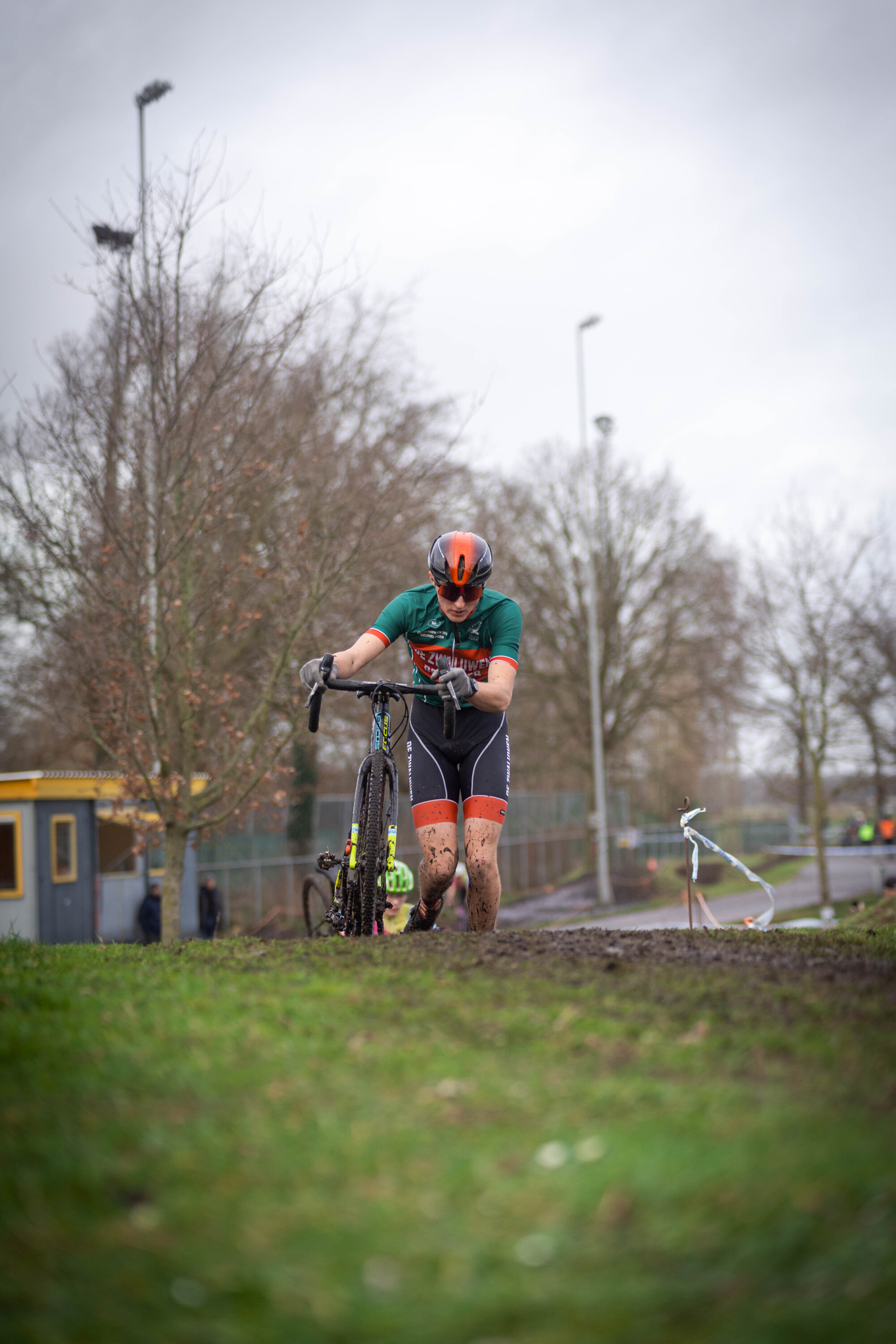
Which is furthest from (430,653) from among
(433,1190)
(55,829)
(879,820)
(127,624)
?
(879,820)

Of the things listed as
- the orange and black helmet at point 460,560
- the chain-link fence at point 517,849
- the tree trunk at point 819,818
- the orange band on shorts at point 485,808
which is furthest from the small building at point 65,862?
the tree trunk at point 819,818

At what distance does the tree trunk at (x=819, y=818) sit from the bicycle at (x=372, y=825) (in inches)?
916

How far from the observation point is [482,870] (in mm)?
6148

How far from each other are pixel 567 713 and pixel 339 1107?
110 ft

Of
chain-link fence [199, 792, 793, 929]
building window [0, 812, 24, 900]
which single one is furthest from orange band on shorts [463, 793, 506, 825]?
building window [0, 812, 24, 900]

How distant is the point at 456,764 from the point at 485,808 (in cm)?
37

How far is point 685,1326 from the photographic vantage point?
1.66 meters

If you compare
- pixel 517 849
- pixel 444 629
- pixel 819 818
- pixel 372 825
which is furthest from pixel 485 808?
pixel 517 849

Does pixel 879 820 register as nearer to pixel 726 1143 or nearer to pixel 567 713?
pixel 567 713

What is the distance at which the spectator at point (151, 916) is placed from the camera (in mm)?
18688

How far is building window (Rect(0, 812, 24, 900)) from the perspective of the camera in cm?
1903

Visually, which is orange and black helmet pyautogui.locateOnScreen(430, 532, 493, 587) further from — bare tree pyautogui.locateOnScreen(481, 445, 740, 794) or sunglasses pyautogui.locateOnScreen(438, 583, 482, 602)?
bare tree pyautogui.locateOnScreen(481, 445, 740, 794)

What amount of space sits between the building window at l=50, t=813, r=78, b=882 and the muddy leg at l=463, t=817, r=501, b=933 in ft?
48.5

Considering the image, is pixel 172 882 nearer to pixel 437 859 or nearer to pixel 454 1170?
pixel 437 859
